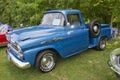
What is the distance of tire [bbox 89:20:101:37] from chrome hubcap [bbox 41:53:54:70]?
1898 millimetres

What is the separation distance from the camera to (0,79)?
4.48 meters

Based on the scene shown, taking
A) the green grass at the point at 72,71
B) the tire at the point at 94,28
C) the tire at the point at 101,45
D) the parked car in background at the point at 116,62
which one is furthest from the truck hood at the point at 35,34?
the tire at the point at 101,45

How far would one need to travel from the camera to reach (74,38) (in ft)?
17.1

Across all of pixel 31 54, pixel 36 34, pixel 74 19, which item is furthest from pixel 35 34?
pixel 74 19

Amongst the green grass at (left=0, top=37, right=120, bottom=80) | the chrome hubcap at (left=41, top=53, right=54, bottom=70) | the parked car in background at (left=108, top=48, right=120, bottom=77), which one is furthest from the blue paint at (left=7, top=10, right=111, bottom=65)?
the parked car in background at (left=108, top=48, right=120, bottom=77)

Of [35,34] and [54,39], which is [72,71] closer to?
[54,39]

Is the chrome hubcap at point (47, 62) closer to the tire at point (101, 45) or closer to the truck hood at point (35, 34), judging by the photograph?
the truck hood at point (35, 34)

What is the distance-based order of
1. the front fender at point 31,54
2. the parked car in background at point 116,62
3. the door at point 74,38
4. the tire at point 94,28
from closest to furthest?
the parked car in background at point 116,62
the front fender at point 31,54
the door at point 74,38
the tire at point 94,28

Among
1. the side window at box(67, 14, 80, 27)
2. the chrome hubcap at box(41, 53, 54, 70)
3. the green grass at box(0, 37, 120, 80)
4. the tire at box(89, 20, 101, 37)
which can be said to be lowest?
the green grass at box(0, 37, 120, 80)

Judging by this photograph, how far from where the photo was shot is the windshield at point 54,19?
514 centimetres

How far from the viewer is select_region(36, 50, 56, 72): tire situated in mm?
4500

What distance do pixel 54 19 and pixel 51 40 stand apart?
1.02m

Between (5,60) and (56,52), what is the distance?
2245mm

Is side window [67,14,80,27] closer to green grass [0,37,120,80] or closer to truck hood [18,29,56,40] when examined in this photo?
truck hood [18,29,56,40]
